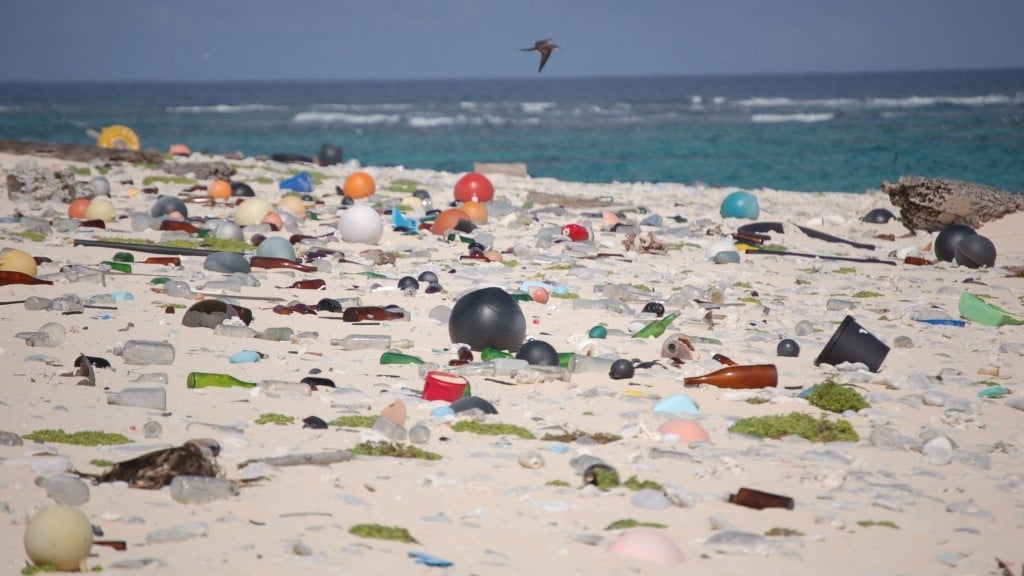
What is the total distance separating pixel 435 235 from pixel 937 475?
8466mm

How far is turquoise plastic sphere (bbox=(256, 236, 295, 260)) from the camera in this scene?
1022 centimetres

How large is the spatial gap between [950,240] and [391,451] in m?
8.95

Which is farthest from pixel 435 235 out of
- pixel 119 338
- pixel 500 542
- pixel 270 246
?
pixel 500 542

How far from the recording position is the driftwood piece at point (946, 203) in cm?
1409

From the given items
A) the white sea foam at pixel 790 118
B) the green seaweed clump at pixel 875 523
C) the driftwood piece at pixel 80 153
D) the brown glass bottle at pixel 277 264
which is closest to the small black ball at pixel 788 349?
the green seaweed clump at pixel 875 523

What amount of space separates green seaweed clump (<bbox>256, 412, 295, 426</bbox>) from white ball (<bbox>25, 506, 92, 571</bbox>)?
1760 mm

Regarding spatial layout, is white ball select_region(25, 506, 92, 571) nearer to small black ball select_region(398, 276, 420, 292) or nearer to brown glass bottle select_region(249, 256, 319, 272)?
small black ball select_region(398, 276, 420, 292)

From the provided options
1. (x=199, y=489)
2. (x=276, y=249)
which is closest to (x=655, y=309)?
Answer: (x=276, y=249)

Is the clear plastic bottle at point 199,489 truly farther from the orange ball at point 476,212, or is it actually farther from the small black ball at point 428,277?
the orange ball at point 476,212

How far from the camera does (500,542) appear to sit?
399 cm

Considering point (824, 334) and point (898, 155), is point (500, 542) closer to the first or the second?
point (824, 334)

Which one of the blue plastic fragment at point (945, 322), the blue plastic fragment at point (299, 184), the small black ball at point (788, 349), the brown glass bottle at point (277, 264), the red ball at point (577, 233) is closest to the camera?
the small black ball at point (788, 349)

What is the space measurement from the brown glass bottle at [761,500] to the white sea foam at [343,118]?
51.3 m

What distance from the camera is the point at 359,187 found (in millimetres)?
16219
